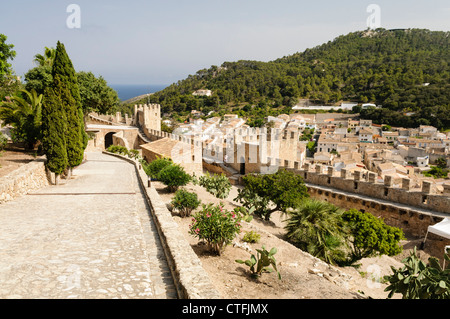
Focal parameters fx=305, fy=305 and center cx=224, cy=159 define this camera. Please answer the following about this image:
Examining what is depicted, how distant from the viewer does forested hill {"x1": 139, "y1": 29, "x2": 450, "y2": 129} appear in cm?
7444

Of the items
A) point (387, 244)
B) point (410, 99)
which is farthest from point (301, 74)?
point (387, 244)

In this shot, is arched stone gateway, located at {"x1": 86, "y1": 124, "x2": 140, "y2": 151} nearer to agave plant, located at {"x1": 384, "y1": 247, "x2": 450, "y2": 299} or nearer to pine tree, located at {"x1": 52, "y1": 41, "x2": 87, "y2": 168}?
pine tree, located at {"x1": 52, "y1": 41, "x2": 87, "y2": 168}

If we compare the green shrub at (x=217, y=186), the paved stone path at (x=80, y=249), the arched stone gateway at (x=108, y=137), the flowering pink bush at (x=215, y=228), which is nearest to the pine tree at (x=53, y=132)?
the paved stone path at (x=80, y=249)

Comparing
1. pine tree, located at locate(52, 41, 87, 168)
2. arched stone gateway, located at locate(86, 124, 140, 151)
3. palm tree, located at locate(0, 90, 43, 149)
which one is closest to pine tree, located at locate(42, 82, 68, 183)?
pine tree, located at locate(52, 41, 87, 168)

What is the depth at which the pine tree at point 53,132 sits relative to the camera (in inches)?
400

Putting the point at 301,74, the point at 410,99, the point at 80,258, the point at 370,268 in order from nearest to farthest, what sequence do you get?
the point at 80,258
the point at 370,268
the point at 410,99
the point at 301,74

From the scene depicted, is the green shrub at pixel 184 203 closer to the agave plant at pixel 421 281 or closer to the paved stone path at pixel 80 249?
the paved stone path at pixel 80 249

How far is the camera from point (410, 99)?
74438 mm

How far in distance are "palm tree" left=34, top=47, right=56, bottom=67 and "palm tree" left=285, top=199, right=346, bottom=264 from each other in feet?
61.7

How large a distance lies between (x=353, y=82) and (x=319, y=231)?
101881mm

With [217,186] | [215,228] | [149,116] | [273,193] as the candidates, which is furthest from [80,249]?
[149,116]

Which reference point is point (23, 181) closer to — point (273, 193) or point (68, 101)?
point (68, 101)
